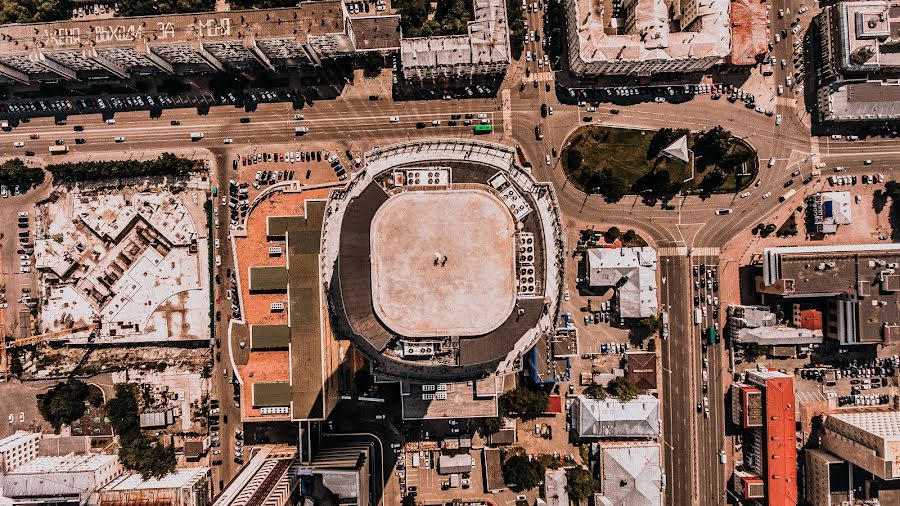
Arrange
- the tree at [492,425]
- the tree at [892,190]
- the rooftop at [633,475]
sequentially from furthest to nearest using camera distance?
the tree at [892,190] < the tree at [492,425] < the rooftop at [633,475]

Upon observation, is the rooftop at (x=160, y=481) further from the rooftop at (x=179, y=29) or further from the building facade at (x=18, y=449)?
the rooftop at (x=179, y=29)

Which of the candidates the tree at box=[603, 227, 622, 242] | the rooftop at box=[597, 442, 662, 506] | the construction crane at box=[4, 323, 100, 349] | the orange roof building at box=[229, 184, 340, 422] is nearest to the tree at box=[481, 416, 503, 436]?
the rooftop at box=[597, 442, 662, 506]

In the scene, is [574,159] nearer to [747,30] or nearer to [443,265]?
[747,30]

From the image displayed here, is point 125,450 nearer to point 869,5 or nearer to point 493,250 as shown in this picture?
point 493,250

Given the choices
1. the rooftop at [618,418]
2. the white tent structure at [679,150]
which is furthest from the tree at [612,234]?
the rooftop at [618,418]

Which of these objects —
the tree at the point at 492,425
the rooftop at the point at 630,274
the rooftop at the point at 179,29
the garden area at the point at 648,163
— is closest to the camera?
the rooftop at the point at 179,29

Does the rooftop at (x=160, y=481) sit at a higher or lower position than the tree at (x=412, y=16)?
lower
